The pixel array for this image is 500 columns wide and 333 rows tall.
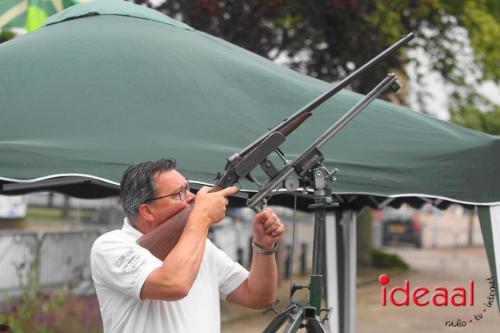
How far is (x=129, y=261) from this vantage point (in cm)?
252

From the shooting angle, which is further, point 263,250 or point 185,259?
point 263,250

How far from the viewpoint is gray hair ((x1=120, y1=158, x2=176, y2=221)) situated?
2.68 m

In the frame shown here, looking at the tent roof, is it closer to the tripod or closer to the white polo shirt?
the tripod

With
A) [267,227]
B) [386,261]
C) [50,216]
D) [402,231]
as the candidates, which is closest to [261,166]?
[267,227]

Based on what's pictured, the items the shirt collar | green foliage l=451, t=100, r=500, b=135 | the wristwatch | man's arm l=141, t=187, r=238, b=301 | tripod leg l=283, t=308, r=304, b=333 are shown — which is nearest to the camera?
man's arm l=141, t=187, r=238, b=301

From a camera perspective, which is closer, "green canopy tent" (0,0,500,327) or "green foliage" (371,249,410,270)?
"green canopy tent" (0,0,500,327)

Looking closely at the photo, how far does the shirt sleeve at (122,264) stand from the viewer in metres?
2.49

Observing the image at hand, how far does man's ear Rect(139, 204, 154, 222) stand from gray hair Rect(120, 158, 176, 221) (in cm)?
1

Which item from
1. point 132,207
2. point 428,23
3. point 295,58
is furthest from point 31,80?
point 428,23

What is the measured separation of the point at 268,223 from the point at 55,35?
8.59 feet

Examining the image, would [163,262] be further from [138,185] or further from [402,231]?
[402,231]

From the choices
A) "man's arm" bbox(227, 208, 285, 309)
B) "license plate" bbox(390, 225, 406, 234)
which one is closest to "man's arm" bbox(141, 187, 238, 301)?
"man's arm" bbox(227, 208, 285, 309)

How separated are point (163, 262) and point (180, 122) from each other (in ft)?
5.77

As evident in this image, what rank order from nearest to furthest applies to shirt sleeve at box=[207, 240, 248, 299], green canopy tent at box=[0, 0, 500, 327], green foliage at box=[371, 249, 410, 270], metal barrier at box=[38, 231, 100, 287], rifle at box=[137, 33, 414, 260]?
1. rifle at box=[137, 33, 414, 260]
2. shirt sleeve at box=[207, 240, 248, 299]
3. green canopy tent at box=[0, 0, 500, 327]
4. metal barrier at box=[38, 231, 100, 287]
5. green foliage at box=[371, 249, 410, 270]
